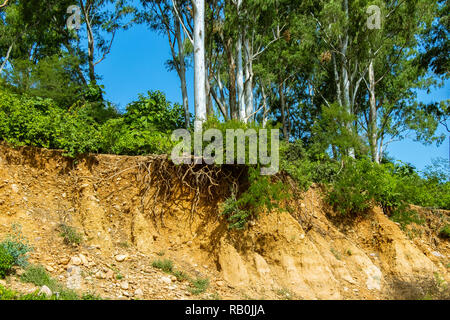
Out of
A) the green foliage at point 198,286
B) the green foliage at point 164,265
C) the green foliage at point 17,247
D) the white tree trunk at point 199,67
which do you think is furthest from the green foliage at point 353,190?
the green foliage at point 17,247

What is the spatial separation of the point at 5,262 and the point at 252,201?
437 cm

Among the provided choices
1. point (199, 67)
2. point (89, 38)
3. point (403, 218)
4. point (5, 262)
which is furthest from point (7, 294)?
point (89, 38)

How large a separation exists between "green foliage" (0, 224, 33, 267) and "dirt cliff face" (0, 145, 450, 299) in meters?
0.14

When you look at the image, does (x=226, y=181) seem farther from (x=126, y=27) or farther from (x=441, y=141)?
(x=441, y=141)

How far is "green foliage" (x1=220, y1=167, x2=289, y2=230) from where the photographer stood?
7.17 metres

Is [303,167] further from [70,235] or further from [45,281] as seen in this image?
[45,281]

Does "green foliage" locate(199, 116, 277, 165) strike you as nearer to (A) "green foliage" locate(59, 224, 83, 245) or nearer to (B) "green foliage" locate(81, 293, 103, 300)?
(A) "green foliage" locate(59, 224, 83, 245)

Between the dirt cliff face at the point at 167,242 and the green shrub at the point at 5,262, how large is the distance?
48cm

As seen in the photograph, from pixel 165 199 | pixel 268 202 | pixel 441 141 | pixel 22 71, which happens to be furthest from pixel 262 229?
pixel 441 141

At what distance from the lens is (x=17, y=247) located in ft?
19.3

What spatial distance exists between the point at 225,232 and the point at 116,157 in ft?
9.76

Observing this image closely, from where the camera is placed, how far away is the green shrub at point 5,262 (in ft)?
17.6

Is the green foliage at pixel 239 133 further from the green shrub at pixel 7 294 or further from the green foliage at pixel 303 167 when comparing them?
the green shrub at pixel 7 294
